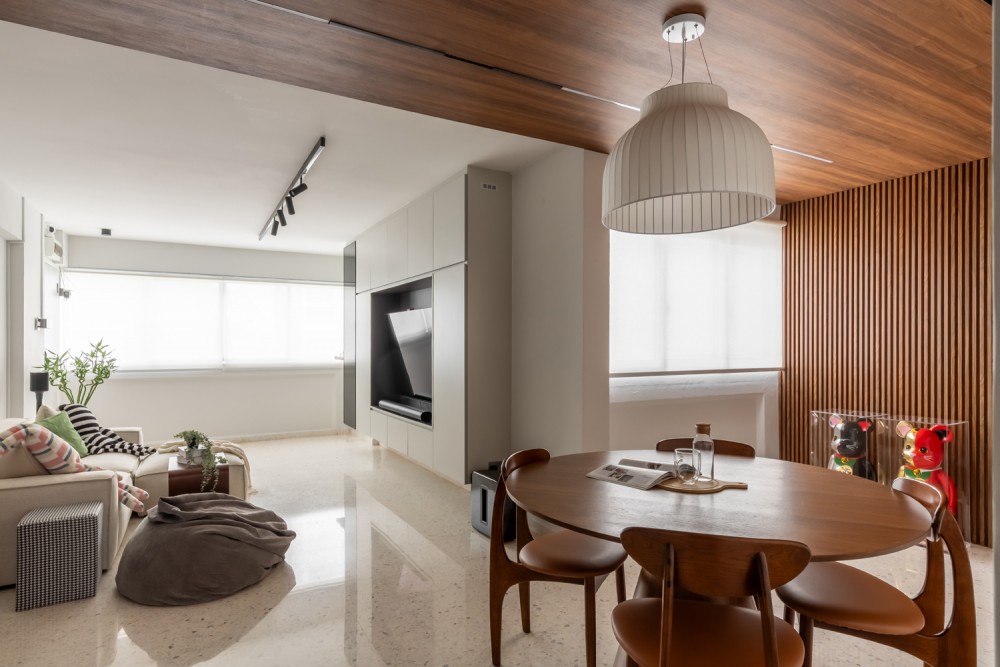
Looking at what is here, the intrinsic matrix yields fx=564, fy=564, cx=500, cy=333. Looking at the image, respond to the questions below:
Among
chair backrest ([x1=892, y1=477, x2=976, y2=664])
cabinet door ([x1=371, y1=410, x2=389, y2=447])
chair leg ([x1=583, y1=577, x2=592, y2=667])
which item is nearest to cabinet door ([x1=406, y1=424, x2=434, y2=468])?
cabinet door ([x1=371, y1=410, x2=389, y2=447])

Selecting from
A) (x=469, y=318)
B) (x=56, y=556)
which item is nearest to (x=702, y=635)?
(x=56, y=556)

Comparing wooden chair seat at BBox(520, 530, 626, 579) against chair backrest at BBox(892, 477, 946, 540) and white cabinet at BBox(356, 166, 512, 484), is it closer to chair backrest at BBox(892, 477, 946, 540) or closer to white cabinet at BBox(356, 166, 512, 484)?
chair backrest at BBox(892, 477, 946, 540)

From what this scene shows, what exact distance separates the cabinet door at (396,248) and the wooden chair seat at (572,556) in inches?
144

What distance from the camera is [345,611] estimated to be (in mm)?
2723

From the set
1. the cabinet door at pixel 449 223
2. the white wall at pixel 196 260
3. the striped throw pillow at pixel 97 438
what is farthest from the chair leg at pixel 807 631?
the white wall at pixel 196 260

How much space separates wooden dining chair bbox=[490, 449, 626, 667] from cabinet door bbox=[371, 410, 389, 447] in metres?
3.95

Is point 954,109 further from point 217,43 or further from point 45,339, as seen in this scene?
point 45,339

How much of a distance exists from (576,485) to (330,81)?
2.27 m

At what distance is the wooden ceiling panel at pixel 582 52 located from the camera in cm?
219

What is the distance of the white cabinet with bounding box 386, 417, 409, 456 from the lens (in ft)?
18.5

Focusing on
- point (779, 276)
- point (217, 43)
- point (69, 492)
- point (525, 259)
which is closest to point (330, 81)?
point (217, 43)

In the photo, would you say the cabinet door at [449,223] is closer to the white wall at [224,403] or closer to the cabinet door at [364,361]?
the cabinet door at [364,361]

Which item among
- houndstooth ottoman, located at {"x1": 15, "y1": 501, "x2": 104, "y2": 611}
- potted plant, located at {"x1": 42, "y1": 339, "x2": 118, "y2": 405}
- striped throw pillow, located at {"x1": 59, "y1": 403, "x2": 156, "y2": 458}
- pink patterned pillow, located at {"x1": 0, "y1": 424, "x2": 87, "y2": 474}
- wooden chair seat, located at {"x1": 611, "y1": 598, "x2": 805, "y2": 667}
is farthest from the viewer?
potted plant, located at {"x1": 42, "y1": 339, "x2": 118, "y2": 405}

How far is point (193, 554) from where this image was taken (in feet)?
9.55
